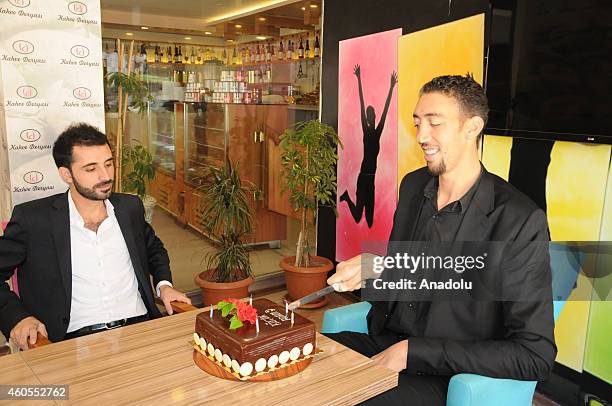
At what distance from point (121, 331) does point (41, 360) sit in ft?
0.99

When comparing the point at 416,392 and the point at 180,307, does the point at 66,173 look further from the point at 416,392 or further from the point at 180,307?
the point at 416,392

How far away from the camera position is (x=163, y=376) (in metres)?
1.64

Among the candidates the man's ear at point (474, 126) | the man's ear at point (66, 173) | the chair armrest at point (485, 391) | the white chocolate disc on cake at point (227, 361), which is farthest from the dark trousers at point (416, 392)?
the man's ear at point (66, 173)

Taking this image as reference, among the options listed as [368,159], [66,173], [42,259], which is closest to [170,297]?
[42,259]

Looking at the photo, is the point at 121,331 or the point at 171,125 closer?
the point at 121,331

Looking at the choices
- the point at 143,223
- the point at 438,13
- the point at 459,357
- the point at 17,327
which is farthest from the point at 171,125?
the point at 459,357

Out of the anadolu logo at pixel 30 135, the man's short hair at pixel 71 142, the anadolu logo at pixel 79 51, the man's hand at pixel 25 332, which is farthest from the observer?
the anadolu logo at pixel 79 51

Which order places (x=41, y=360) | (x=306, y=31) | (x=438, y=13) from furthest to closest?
(x=306, y=31) < (x=438, y=13) < (x=41, y=360)

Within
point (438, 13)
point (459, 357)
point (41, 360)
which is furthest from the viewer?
point (438, 13)

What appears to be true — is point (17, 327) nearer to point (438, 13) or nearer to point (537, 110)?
point (537, 110)

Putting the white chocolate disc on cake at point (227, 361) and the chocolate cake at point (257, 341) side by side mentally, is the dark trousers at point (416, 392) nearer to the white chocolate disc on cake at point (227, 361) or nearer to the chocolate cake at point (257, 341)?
the chocolate cake at point (257, 341)

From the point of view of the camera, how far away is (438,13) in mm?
3629

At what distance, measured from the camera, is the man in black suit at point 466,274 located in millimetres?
1854

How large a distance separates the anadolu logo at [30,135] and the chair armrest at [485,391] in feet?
9.14
